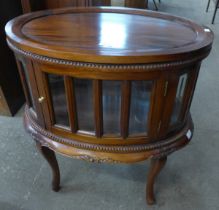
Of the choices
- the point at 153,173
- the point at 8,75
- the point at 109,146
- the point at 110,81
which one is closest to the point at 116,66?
the point at 110,81

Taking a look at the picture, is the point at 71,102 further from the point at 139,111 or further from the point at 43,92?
the point at 139,111

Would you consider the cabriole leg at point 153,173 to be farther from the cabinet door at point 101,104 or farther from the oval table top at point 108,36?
the oval table top at point 108,36

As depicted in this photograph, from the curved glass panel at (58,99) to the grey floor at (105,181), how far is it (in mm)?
476

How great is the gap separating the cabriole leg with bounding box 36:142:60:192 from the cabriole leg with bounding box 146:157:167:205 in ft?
1.29

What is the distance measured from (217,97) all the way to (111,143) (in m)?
1.31

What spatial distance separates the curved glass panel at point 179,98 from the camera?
27.7 inches

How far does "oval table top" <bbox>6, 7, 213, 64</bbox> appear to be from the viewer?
0.61m

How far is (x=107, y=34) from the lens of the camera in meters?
0.79

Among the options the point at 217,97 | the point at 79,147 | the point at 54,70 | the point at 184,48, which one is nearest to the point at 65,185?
the point at 79,147

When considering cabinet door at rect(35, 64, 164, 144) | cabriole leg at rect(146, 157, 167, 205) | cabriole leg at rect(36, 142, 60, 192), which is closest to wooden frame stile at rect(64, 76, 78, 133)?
cabinet door at rect(35, 64, 164, 144)

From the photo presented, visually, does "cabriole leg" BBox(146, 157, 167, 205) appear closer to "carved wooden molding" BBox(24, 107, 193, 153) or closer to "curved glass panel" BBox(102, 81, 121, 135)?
"carved wooden molding" BBox(24, 107, 193, 153)

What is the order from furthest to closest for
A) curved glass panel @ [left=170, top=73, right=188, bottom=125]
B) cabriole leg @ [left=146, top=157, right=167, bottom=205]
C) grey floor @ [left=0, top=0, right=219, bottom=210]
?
grey floor @ [left=0, top=0, right=219, bottom=210], cabriole leg @ [left=146, top=157, right=167, bottom=205], curved glass panel @ [left=170, top=73, right=188, bottom=125]

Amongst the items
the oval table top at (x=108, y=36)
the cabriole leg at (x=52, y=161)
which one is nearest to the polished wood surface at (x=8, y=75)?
the oval table top at (x=108, y=36)

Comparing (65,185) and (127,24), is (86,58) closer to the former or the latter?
(127,24)
